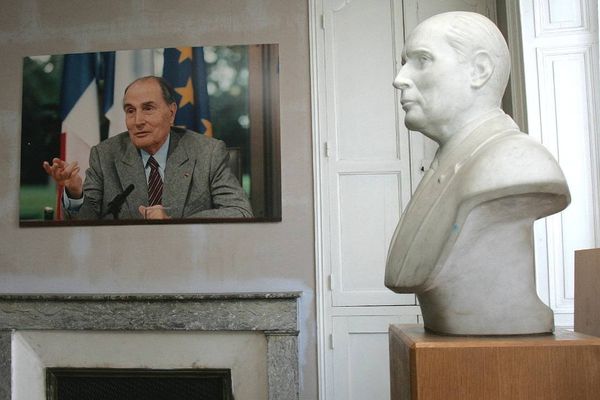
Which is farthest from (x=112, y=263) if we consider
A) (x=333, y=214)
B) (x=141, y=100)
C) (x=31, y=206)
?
(x=333, y=214)

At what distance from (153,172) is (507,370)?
3.32 m

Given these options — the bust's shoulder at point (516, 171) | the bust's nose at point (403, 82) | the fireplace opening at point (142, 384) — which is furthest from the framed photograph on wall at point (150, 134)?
the bust's shoulder at point (516, 171)

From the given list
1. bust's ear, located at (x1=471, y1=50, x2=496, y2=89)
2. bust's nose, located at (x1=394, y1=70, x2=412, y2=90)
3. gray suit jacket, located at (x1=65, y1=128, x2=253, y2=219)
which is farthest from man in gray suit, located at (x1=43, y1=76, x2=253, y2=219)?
bust's ear, located at (x1=471, y1=50, x2=496, y2=89)

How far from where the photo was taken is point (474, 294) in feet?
5.46

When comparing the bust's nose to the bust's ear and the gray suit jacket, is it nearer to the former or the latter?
the bust's ear

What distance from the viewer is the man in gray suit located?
14.2 feet

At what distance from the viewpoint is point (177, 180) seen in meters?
4.38

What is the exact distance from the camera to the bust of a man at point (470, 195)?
159 centimetres

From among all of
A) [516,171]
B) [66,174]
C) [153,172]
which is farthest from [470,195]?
[66,174]

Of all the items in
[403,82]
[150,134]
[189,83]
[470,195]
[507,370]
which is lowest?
[507,370]

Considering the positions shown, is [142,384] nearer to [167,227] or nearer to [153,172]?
[167,227]

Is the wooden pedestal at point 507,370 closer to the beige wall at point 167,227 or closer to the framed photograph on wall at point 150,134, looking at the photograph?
the beige wall at point 167,227

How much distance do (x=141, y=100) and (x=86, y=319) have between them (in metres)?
1.52

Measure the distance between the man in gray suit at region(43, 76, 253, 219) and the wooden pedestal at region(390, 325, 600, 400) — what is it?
2.85 m
